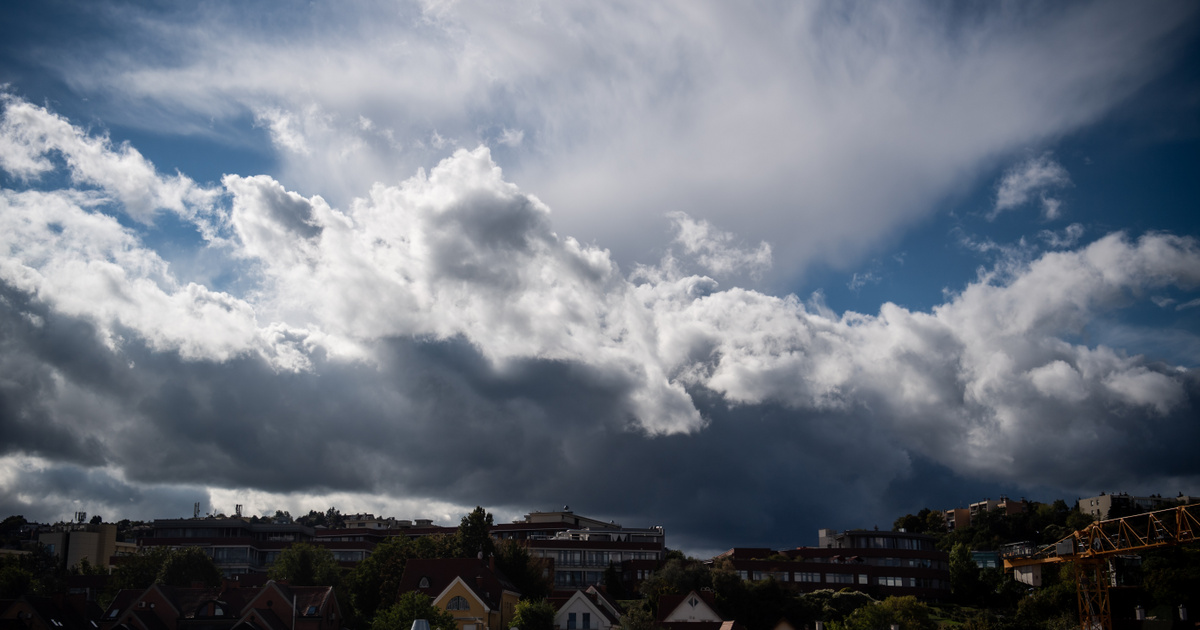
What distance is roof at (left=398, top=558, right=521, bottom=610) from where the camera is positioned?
4181 inches

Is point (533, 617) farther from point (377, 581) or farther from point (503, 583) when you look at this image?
point (377, 581)

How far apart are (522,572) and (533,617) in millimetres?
23811

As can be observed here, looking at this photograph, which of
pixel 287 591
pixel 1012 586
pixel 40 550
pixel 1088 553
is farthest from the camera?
pixel 40 550

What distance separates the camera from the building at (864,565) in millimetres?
149625

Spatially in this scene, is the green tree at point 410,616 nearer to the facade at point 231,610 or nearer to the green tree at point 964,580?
the facade at point 231,610

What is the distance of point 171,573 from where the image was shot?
128 metres

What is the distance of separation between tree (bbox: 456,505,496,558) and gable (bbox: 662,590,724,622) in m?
30.4

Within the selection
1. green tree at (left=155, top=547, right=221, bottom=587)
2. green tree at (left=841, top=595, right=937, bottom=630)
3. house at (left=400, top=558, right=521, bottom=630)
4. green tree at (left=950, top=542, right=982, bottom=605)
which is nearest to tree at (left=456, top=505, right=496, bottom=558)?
house at (left=400, top=558, right=521, bottom=630)

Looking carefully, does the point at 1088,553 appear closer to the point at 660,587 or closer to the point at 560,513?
the point at 660,587

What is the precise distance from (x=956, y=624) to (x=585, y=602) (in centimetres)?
5187

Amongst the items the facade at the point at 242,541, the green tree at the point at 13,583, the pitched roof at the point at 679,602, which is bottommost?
the pitched roof at the point at 679,602

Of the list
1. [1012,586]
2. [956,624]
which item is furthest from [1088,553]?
[1012,586]

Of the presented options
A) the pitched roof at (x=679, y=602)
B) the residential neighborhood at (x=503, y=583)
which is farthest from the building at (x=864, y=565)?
the pitched roof at (x=679, y=602)

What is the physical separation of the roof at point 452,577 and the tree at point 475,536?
19.9m
